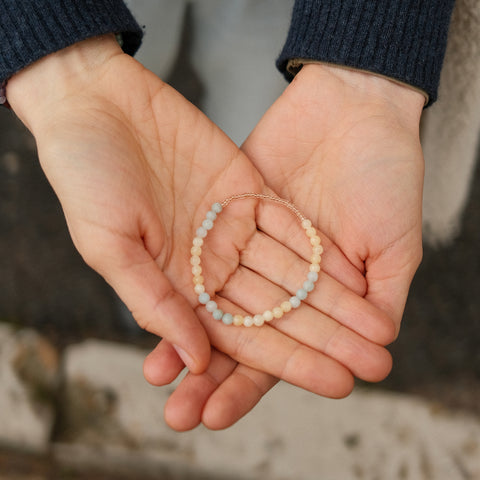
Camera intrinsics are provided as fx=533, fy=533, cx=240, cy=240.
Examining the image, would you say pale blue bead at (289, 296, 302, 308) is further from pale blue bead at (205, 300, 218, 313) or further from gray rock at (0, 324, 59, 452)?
gray rock at (0, 324, 59, 452)

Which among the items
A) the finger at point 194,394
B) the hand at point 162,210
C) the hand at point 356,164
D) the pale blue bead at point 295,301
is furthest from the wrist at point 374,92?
the finger at point 194,394

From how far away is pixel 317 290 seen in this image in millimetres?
1271

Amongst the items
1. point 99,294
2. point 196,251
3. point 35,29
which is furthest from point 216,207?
point 99,294

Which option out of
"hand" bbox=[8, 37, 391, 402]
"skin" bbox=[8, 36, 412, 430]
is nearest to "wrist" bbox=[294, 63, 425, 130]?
"skin" bbox=[8, 36, 412, 430]

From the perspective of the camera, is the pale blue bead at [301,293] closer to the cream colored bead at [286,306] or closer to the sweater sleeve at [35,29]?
the cream colored bead at [286,306]

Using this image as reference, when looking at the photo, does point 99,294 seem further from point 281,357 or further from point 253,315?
point 281,357

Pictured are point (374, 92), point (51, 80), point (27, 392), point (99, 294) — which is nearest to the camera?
point (51, 80)

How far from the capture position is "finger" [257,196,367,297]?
1290 millimetres

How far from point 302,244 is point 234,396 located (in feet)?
1.37

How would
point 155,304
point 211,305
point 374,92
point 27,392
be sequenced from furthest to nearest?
point 27,392 < point 374,92 < point 211,305 < point 155,304

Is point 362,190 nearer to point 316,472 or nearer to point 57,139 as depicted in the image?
point 57,139

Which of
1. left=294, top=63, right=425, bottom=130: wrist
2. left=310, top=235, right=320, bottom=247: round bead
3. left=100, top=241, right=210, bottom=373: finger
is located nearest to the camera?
left=100, top=241, right=210, bottom=373: finger

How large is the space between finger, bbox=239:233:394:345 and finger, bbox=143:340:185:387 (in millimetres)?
236

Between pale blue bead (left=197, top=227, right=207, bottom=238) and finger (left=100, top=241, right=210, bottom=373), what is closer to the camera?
finger (left=100, top=241, right=210, bottom=373)
